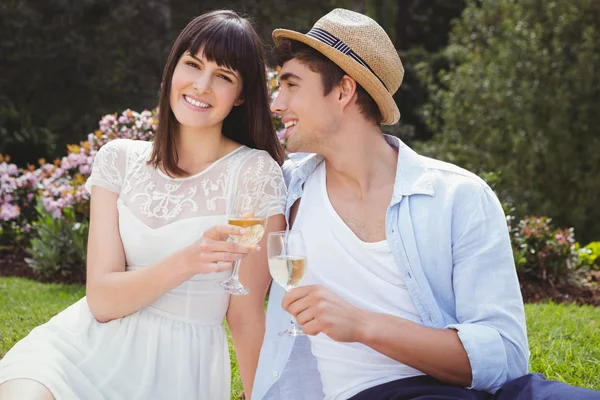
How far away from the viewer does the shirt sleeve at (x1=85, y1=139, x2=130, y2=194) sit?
12.1 ft

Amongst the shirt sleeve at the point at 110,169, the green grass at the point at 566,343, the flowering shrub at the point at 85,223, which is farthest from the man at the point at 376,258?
the flowering shrub at the point at 85,223

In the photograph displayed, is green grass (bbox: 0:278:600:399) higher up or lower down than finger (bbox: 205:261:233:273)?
lower down

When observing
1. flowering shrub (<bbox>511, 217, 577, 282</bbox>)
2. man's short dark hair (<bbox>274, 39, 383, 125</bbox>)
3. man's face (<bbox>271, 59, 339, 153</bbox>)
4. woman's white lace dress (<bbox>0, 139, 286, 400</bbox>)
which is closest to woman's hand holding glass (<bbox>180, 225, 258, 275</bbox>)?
woman's white lace dress (<bbox>0, 139, 286, 400</bbox>)

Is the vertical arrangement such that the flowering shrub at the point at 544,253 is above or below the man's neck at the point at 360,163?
below

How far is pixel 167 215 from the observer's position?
11.7ft

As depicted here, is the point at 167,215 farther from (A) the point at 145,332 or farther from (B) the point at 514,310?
(B) the point at 514,310

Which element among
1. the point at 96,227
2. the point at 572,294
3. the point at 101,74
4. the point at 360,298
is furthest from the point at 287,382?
the point at 101,74

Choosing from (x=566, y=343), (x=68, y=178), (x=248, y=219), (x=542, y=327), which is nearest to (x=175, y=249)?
(x=248, y=219)

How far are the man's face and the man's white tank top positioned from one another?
11.6 inches

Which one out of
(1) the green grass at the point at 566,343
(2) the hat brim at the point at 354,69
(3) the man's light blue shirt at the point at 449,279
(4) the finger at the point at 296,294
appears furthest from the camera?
(1) the green grass at the point at 566,343

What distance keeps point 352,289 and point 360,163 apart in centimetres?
55

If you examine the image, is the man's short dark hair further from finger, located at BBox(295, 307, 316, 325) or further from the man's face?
finger, located at BBox(295, 307, 316, 325)

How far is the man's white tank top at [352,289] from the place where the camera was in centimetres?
319

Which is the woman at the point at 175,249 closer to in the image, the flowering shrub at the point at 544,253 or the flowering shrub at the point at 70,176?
the flowering shrub at the point at 70,176
